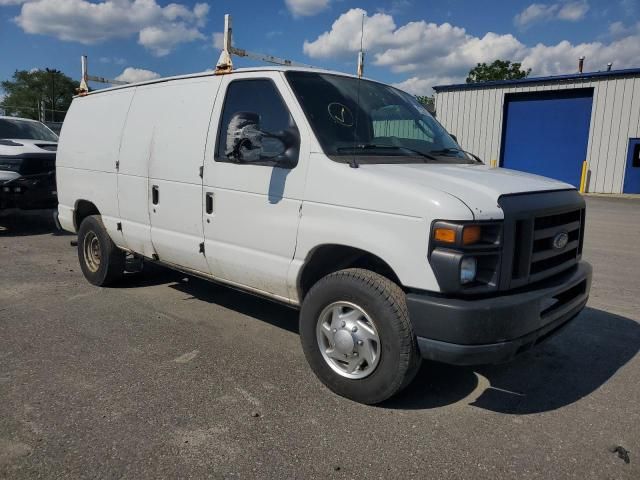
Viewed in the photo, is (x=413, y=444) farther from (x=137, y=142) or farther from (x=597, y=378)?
(x=137, y=142)

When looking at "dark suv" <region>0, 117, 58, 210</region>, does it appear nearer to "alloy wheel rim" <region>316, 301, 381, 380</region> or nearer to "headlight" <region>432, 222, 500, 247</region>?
"alloy wheel rim" <region>316, 301, 381, 380</region>

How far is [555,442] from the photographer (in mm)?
2957

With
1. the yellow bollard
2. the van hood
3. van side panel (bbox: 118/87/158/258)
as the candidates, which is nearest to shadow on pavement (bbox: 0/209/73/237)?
van side panel (bbox: 118/87/158/258)

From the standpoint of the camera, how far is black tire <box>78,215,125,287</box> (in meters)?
5.70

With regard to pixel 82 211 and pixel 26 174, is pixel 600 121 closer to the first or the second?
pixel 26 174

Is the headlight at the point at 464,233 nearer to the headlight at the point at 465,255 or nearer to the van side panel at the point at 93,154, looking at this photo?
the headlight at the point at 465,255

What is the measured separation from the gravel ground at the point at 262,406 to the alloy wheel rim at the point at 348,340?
0.77ft

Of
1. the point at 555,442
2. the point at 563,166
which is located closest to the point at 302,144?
the point at 555,442

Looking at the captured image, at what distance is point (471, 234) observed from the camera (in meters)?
2.82

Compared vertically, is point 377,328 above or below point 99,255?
above

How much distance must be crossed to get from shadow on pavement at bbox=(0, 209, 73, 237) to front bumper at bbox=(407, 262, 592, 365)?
8873 millimetres

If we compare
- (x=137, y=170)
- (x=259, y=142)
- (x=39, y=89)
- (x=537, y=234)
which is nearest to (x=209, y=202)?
(x=259, y=142)

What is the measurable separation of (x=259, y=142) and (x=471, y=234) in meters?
1.65

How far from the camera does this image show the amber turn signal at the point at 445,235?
281 cm
